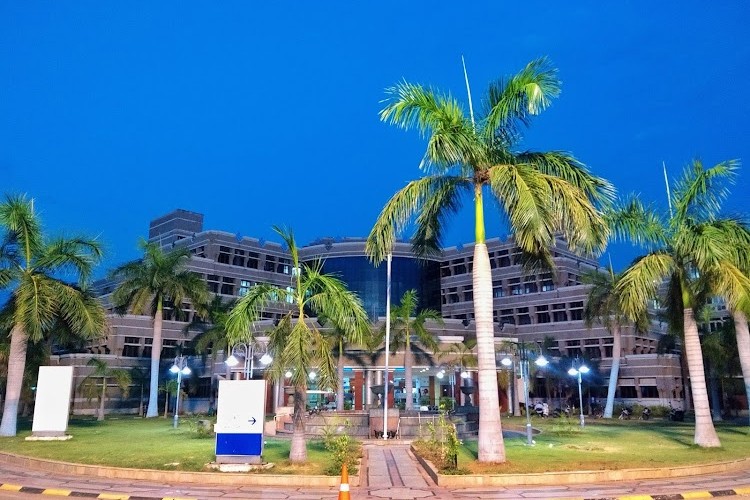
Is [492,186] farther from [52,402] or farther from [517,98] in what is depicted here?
[52,402]

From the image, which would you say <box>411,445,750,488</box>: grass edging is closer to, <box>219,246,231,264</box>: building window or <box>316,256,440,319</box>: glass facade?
<box>316,256,440,319</box>: glass facade

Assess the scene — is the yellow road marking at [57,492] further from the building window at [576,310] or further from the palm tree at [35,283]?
the building window at [576,310]

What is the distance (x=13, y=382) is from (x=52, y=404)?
8.31ft

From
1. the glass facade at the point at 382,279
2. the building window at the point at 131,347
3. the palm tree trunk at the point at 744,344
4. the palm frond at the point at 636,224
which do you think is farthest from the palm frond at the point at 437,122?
the glass facade at the point at 382,279

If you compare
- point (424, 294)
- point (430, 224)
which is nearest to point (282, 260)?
point (424, 294)

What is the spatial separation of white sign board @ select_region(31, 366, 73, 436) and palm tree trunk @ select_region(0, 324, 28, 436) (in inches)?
65.6

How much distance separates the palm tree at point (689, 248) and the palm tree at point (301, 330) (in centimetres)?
990

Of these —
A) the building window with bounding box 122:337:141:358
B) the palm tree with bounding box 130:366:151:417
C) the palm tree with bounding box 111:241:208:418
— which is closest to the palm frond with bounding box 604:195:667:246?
the palm tree with bounding box 111:241:208:418

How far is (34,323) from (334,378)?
14.2m

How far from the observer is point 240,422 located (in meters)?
16.0

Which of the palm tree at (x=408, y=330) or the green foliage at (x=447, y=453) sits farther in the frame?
the palm tree at (x=408, y=330)

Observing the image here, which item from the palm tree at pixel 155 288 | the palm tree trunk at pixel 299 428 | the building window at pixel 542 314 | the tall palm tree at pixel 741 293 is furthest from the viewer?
the building window at pixel 542 314

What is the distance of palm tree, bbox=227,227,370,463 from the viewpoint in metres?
16.2

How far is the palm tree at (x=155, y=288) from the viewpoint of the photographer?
4178 centimetres
